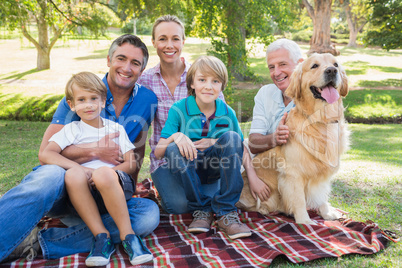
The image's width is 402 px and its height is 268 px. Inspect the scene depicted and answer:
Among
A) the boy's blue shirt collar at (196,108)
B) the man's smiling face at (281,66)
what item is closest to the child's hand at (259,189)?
the boy's blue shirt collar at (196,108)

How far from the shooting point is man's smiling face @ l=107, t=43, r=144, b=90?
303 centimetres

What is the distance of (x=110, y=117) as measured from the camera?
305cm

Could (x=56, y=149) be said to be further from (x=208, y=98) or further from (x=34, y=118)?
(x=34, y=118)

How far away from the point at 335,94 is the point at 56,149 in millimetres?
2311

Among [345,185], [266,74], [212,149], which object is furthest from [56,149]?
[266,74]

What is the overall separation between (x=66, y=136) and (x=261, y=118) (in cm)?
178

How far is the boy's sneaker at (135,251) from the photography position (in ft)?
7.21

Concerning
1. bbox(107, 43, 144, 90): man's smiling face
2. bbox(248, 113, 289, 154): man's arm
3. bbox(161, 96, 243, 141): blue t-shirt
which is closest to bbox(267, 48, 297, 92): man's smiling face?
bbox(248, 113, 289, 154): man's arm

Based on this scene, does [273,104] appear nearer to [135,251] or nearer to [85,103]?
[85,103]

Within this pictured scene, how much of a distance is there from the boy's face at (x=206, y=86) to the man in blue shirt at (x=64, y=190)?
608mm

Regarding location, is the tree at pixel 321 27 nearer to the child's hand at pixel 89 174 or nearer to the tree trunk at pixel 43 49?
the tree trunk at pixel 43 49

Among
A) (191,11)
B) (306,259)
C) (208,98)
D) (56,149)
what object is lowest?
(306,259)

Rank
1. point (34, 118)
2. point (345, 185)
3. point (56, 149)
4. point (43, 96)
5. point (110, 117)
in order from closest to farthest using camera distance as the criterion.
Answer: point (56, 149), point (110, 117), point (345, 185), point (34, 118), point (43, 96)

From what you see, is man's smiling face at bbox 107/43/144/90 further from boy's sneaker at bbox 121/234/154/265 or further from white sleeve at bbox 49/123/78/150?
boy's sneaker at bbox 121/234/154/265
